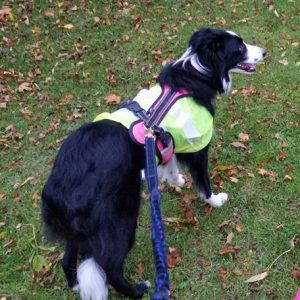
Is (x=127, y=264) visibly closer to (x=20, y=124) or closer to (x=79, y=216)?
(x=79, y=216)

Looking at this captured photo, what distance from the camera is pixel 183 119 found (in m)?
3.21

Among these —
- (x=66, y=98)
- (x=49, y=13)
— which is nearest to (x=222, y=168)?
(x=66, y=98)

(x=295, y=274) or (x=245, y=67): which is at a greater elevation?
(x=245, y=67)

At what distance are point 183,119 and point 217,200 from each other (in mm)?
982

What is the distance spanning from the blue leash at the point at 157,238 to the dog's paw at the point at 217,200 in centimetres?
136

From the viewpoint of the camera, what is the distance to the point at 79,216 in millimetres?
2646

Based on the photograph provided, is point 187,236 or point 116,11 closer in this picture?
point 187,236

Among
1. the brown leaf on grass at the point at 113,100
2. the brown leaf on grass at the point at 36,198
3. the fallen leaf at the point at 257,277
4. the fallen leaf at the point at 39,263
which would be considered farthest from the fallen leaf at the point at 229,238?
the brown leaf on grass at the point at 113,100

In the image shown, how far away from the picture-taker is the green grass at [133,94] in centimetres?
346

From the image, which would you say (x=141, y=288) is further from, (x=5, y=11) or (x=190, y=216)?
(x=5, y=11)

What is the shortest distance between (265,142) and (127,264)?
77.5 inches

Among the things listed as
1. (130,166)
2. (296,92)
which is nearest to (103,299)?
(130,166)

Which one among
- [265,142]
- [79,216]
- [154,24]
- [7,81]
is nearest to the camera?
[79,216]

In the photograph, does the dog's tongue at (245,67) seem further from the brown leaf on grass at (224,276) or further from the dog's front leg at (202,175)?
the brown leaf on grass at (224,276)
